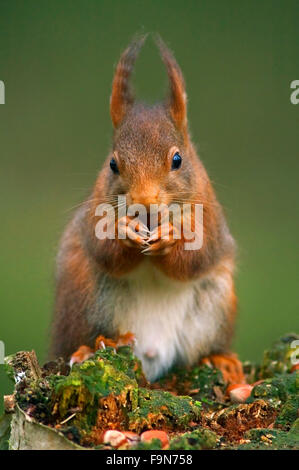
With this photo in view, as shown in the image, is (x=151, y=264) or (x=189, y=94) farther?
(x=189, y=94)

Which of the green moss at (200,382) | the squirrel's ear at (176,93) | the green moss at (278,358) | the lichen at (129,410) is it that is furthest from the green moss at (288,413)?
the squirrel's ear at (176,93)

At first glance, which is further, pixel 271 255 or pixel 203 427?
pixel 271 255

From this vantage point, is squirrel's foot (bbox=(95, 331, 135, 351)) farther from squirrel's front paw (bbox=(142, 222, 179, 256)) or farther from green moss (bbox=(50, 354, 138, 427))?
green moss (bbox=(50, 354, 138, 427))

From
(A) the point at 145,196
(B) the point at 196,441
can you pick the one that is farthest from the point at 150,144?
(B) the point at 196,441

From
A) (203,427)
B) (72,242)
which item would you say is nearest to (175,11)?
(72,242)

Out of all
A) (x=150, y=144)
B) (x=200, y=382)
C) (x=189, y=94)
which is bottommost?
(x=200, y=382)

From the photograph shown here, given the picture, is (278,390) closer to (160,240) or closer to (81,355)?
(160,240)
